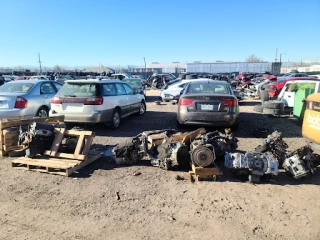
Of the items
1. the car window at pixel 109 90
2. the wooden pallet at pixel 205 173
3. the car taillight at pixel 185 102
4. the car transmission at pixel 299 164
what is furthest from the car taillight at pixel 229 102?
the car window at pixel 109 90

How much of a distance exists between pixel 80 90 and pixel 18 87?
2.54 meters

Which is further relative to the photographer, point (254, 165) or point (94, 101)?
point (94, 101)

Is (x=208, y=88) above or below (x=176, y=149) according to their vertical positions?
above

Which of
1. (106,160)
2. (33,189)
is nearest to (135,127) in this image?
(106,160)

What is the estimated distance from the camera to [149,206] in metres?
3.70

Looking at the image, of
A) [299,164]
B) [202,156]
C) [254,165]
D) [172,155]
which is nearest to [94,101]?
[172,155]

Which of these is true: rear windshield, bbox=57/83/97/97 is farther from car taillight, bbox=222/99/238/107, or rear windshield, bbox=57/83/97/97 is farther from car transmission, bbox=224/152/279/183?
car transmission, bbox=224/152/279/183

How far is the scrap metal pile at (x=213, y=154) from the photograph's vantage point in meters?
4.44

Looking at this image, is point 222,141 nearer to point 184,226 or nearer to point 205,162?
point 205,162

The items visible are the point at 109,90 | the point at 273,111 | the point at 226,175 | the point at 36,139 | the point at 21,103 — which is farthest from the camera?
the point at 273,111

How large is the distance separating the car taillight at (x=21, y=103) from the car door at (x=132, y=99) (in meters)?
3.41

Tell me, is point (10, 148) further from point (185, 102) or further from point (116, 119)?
point (185, 102)

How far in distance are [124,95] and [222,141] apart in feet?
16.8

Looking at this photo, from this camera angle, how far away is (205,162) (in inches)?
179
